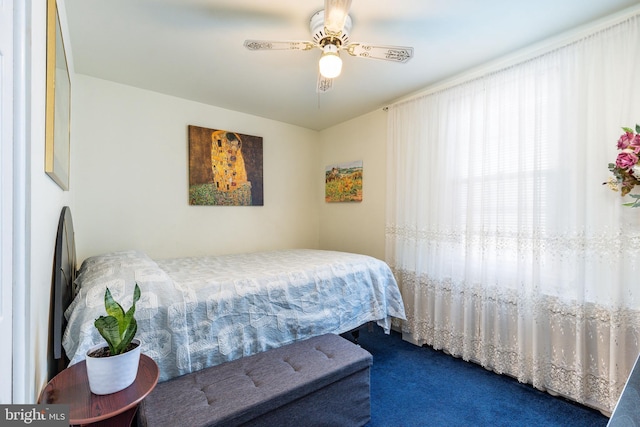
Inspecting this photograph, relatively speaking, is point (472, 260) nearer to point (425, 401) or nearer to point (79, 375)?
point (425, 401)

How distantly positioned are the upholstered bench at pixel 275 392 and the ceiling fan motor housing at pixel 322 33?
75.8 inches

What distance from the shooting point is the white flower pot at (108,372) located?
0.91 m

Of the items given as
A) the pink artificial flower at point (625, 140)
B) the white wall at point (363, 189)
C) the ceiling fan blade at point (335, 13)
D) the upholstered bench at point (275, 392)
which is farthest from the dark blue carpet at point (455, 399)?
the ceiling fan blade at point (335, 13)

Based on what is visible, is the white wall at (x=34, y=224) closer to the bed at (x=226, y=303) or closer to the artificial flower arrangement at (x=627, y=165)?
the bed at (x=226, y=303)

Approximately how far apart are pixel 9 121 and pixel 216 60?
6.53ft

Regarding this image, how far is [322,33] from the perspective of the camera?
1758 mm

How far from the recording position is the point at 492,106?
7.47 feet

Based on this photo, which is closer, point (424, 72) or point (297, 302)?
point (297, 302)

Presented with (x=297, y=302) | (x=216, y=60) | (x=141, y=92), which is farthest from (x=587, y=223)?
(x=141, y=92)

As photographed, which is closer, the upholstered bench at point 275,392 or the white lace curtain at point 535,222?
the upholstered bench at point 275,392

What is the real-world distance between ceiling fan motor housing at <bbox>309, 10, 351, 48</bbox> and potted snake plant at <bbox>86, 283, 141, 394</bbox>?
1755 millimetres

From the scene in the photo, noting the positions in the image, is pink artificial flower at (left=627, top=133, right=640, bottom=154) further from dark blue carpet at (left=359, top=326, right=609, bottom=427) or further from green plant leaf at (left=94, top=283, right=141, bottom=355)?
green plant leaf at (left=94, top=283, right=141, bottom=355)

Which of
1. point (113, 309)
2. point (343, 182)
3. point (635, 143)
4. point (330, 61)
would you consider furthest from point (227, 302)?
point (635, 143)

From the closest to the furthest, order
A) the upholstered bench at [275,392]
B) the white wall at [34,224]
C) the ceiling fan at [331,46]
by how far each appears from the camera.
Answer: the white wall at [34,224], the upholstered bench at [275,392], the ceiling fan at [331,46]
